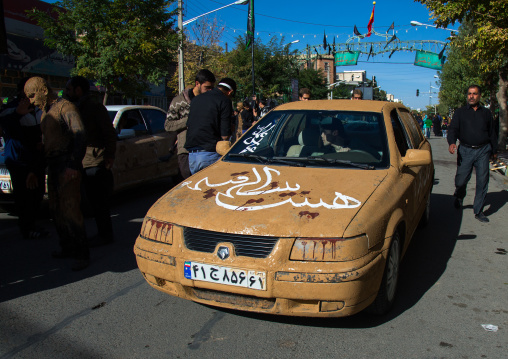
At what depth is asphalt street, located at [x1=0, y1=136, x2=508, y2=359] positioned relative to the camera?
9.26 ft

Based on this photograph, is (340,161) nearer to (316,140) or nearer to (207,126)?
(316,140)

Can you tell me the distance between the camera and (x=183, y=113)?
5.44m

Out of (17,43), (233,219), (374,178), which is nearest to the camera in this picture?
(233,219)

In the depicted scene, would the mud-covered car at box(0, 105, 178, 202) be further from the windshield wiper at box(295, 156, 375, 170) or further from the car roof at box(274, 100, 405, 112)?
the windshield wiper at box(295, 156, 375, 170)

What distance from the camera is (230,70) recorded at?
26141mm

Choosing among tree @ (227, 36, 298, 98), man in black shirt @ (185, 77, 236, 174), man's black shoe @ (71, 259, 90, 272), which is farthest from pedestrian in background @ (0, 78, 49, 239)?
tree @ (227, 36, 298, 98)

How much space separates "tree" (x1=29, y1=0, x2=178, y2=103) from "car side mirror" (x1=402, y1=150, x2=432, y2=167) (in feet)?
36.9

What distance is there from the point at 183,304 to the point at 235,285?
882mm

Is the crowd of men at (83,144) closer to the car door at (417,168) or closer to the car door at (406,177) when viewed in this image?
the car door at (406,177)

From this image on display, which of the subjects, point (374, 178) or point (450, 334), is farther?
point (374, 178)

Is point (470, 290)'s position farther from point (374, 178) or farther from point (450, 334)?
point (374, 178)

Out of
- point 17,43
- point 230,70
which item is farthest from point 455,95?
point 17,43

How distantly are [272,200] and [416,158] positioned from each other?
1.41 metres

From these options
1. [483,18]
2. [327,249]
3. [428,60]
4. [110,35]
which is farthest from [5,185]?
[428,60]
